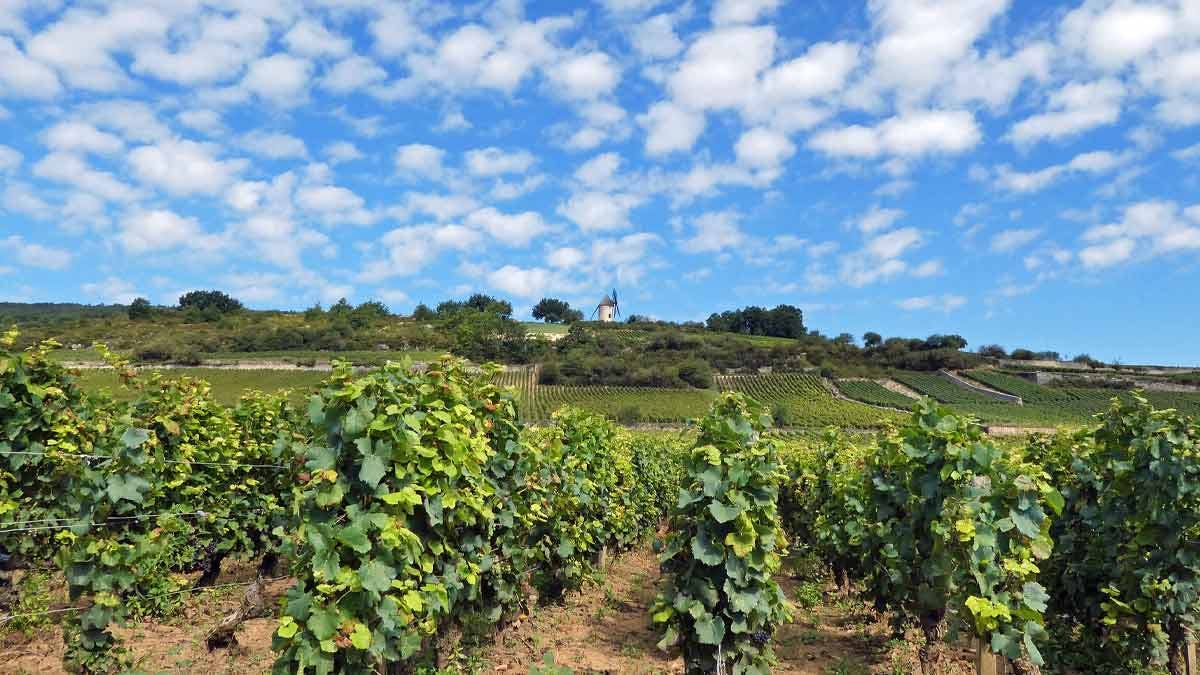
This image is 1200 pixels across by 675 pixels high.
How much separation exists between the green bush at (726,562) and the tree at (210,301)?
113 m

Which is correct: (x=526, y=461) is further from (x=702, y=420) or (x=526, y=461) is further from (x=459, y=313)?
(x=459, y=313)

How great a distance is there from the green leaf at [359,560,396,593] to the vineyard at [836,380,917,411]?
2578 inches

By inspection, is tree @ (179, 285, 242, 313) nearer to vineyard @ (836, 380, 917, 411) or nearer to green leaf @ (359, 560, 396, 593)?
vineyard @ (836, 380, 917, 411)

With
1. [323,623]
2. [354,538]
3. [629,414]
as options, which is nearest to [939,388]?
[629,414]

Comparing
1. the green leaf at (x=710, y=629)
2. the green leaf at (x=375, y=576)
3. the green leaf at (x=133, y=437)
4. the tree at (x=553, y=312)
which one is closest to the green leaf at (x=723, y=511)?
the green leaf at (x=710, y=629)

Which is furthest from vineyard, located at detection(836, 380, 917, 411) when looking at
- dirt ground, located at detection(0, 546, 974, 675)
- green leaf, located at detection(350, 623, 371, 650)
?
green leaf, located at detection(350, 623, 371, 650)

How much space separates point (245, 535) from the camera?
8.92 metres

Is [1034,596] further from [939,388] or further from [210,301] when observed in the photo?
[210,301]

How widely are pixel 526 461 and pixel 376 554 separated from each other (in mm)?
2789

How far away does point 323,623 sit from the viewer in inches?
157

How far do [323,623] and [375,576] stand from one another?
36cm

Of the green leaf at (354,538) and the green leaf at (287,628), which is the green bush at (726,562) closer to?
the green leaf at (354,538)

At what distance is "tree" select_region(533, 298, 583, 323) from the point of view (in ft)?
479

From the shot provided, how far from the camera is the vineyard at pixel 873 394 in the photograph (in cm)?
6700
